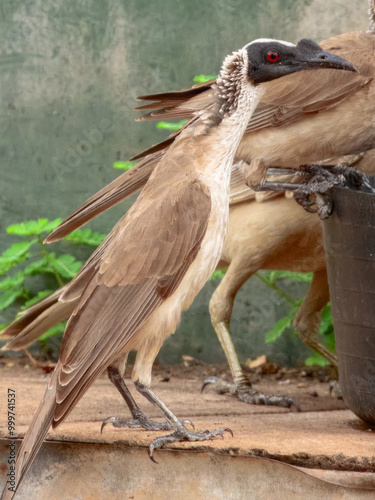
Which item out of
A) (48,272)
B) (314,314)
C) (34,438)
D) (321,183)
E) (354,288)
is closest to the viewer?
(34,438)

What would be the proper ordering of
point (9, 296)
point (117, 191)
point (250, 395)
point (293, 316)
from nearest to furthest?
point (117, 191) → point (250, 395) → point (293, 316) → point (9, 296)

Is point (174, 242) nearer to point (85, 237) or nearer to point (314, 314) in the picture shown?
point (314, 314)

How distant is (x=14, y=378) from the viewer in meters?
5.77

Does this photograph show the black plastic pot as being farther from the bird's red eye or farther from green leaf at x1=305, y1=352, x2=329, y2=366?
green leaf at x1=305, y1=352, x2=329, y2=366

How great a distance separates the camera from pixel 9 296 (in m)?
6.14

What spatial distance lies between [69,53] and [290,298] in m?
2.57

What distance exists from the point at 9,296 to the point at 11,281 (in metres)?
0.14

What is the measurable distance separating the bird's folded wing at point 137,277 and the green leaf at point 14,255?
2.54 m

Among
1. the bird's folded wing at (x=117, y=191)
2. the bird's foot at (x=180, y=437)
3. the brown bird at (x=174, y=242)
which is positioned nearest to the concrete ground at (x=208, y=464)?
the bird's foot at (x=180, y=437)

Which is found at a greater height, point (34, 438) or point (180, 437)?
point (34, 438)

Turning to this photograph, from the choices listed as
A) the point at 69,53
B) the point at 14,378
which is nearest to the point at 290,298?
the point at 14,378

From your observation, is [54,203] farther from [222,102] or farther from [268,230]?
[222,102]

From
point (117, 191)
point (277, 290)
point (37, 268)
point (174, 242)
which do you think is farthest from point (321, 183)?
point (37, 268)

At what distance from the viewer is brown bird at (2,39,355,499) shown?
3336mm
